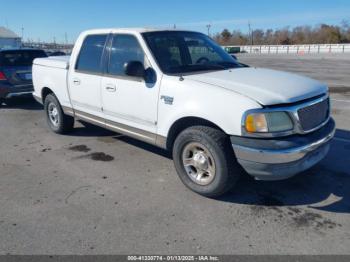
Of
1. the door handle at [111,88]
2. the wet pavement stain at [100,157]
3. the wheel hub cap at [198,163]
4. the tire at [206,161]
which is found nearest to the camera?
the tire at [206,161]

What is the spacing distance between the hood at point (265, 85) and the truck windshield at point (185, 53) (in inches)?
14.3

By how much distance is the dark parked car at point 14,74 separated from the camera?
8.91 metres

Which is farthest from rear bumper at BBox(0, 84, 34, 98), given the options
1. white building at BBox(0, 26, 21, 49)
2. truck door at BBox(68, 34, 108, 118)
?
white building at BBox(0, 26, 21, 49)

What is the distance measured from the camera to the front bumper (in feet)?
11.0

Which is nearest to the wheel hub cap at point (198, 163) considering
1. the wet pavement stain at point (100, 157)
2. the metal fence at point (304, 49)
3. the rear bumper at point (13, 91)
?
the wet pavement stain at point (100, 157)

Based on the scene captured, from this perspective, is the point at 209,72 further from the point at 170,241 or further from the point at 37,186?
the point at 37,186

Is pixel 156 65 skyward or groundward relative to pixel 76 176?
skyward

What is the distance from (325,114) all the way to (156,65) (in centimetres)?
223

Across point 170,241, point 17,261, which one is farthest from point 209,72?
point 17,261

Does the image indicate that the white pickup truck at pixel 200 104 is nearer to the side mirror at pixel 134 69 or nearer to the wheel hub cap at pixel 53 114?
the side mirror at pixel 134 69

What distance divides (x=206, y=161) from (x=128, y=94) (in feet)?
4.99

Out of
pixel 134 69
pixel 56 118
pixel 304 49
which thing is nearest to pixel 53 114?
pixel 56 118

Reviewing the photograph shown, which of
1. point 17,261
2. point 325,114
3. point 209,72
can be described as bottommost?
point 17,261

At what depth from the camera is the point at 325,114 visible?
4145 millimetres
